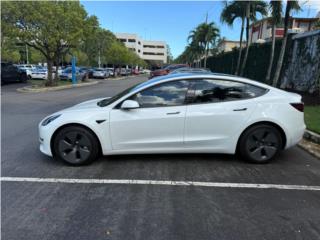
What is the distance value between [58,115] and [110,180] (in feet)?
4.88

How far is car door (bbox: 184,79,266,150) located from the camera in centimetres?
469

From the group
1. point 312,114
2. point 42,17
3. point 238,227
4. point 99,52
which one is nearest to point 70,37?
point 42,17

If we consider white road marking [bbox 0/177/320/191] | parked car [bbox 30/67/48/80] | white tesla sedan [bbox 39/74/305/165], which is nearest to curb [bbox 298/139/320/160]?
white tesla sedan [bbox 39/74/305/165]

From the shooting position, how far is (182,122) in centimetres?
465

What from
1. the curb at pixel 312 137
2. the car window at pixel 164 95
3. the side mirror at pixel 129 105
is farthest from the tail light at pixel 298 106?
the side mirror at pixel 129 105

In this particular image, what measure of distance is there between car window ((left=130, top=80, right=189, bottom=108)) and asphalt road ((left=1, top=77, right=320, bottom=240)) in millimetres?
1028

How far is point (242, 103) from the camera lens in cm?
477

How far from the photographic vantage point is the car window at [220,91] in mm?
4781

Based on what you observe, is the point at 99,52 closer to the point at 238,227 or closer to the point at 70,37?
the point at 70,37

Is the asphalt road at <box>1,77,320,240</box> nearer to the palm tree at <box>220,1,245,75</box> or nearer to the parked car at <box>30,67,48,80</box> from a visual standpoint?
the palm tree at <box>220,1,245,75</box>

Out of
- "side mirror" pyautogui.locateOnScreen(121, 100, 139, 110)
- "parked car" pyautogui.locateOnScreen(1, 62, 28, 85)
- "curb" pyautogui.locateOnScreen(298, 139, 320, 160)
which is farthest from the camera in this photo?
"parked car" pyautogui.locateOnScreen(1, 62, 28, 85)

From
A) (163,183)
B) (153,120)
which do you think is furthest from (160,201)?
(153,120)

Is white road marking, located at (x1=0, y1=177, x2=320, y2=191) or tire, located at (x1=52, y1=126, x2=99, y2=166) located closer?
white road marking, located at (x1=0, y1=177, x2=320, y2=191)

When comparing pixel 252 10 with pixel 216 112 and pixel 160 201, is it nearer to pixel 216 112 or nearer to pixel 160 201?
pixel 216 112
